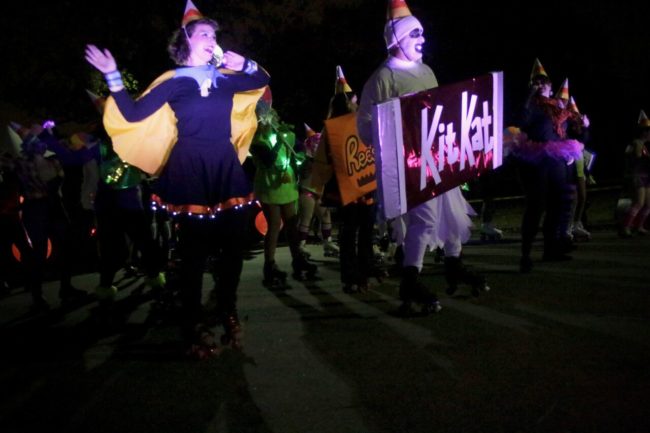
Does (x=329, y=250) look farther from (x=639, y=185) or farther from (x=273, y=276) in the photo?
(x=639, y=185)

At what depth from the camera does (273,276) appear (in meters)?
7.20

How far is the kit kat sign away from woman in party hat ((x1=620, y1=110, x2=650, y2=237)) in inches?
227

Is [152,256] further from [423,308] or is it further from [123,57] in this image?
[123,57]

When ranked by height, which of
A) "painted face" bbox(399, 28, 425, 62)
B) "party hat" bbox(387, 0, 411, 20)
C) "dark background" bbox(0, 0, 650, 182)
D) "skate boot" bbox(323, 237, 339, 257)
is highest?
"dark background" bbox(0, 0, 650, 182)


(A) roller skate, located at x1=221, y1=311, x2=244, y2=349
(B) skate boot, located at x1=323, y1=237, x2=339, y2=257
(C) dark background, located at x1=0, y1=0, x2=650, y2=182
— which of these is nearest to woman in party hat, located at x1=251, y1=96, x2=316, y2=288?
(A) roller skate, located at x1=221, y1=311, x2=244, y2=349

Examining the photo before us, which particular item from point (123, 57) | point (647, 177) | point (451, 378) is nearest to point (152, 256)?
point (451, 378)

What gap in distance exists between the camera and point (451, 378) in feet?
11.2

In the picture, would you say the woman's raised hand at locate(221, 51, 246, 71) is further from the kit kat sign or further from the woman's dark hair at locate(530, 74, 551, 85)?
the woman's dark hair at locate(530, 74, 551, 85)

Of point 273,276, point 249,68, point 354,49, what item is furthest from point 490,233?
point 354,49

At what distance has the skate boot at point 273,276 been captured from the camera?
23.6 ft

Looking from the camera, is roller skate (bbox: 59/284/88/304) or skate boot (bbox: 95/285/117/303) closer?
skate boot (bbox: 95/285/117/303)

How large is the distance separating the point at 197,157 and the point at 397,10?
2.01 metres

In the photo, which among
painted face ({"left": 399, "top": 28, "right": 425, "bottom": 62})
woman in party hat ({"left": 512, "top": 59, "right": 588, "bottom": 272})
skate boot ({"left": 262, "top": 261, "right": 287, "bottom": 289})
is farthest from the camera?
woman in party hat ({"left": 512, "top": 59, "right": 588, "bottom": 272})

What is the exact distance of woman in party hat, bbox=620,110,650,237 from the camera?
10.4 meters
